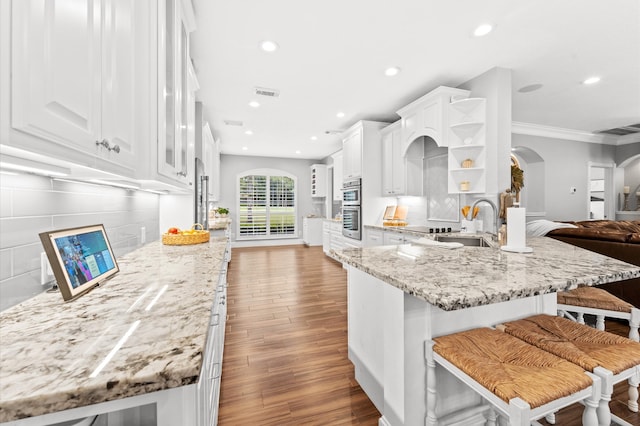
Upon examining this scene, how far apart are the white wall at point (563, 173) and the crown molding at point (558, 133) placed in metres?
0.08

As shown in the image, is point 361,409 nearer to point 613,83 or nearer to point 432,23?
point 432,23

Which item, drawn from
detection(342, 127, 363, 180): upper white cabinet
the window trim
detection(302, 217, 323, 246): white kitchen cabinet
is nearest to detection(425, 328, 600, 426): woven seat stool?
detection(342, 127, 363, 180): upper white cabinet

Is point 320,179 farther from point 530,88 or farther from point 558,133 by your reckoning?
point 558,133

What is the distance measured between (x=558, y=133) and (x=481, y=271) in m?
6.12

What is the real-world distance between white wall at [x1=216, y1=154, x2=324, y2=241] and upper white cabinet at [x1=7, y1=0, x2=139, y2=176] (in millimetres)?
6935

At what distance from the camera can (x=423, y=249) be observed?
5.47 feet

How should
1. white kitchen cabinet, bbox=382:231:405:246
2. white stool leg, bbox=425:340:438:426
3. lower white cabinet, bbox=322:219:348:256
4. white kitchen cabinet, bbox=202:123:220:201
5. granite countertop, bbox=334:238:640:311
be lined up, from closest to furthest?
granite countertop, bbox=334:238:640:311 < white stool leg, bbox=425:340:438:426 < white kitchen cabinet, bbox=382:231:405:246 < white kitchen cabinet, bbox=202:123:220:201 < lower white cabinet, bbox=322:219:348:256

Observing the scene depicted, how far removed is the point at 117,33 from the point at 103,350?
105cm

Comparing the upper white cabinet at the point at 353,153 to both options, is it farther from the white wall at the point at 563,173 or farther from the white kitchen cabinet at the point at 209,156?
the white wall at the point at 563,173

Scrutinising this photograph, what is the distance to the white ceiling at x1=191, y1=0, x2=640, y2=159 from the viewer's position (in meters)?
2.09

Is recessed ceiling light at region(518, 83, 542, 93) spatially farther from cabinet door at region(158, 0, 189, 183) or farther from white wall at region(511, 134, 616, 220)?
cabinet door at region(158, 0, 189, 183)

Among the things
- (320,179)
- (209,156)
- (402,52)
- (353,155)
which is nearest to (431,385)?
(402,52)

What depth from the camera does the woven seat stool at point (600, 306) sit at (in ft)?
4.97

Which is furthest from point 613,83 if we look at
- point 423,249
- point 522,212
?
point 423,249
